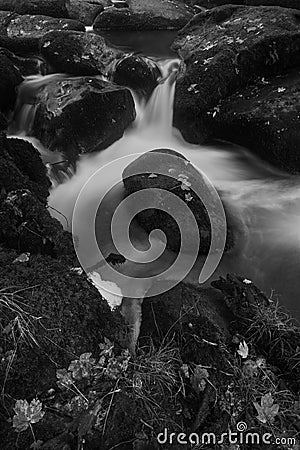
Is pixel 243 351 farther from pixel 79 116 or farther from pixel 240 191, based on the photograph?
pixel 79 116

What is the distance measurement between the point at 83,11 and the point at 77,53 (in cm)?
408

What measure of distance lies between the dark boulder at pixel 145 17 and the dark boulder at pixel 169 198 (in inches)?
261

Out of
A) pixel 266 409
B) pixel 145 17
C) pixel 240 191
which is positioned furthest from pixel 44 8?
pixel 266 409

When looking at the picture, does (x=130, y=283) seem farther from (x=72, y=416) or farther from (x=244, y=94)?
(x=244, y=94)

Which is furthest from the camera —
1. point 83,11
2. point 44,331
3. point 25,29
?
point 83,11

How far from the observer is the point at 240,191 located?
6.27 m

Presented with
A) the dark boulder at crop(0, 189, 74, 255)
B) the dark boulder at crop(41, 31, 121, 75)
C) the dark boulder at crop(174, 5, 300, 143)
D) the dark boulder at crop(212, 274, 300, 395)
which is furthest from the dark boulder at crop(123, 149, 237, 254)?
the dark boulder at crop(41, 31, 121, 75)

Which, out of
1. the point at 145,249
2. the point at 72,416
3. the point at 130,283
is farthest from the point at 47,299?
the point at 145,249

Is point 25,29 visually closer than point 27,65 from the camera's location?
No

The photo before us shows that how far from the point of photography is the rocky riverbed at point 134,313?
2367mm

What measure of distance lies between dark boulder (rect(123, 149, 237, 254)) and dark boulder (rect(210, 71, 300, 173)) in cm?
163

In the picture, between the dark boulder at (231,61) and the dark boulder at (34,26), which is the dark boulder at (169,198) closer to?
the dark boulder at (231,61)

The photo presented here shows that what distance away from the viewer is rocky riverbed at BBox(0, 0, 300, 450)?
237 cm

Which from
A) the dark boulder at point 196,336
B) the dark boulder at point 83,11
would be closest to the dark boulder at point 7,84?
the dark boulder at point 83,11
